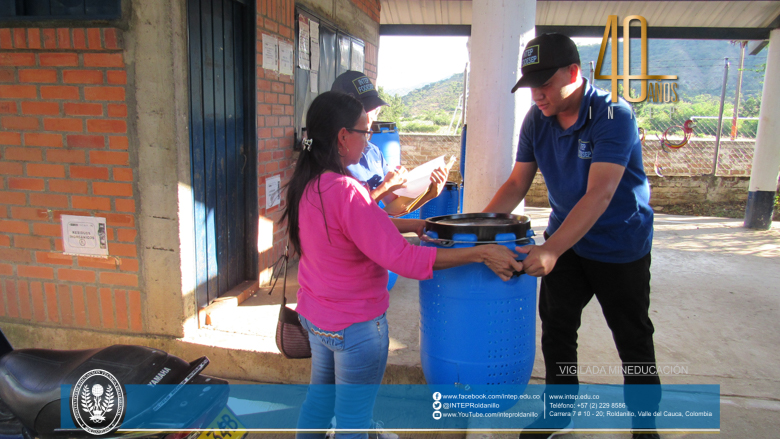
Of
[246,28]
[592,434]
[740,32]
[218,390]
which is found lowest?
[592,434]

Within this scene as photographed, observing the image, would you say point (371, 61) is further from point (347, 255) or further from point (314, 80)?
point (347, 255)

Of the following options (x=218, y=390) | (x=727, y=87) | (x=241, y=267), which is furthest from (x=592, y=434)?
(x=727, y=87)

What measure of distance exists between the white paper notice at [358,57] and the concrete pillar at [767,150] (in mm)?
5719

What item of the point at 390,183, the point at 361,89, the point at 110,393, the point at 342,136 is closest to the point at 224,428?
the point at 110,393

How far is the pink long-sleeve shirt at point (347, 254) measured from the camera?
1729 mm

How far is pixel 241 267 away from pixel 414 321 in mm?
1422

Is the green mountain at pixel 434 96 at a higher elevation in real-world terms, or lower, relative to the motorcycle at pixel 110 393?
higher

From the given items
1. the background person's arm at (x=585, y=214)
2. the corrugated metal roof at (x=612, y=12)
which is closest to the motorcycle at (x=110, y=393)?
the background person's arm at (x=585, y=214)

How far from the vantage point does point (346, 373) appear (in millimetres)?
1875

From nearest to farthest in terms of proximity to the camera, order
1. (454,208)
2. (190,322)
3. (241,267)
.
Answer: (190,322) < (241,267) < (454,208)

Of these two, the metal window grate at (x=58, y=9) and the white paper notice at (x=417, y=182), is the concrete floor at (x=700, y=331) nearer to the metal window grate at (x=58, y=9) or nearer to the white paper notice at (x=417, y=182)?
the white paper notice at (x=417, y=182)

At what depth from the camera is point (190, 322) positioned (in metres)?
3.09

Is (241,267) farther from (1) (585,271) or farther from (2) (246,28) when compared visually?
(1) (585,271)

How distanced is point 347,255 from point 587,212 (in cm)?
94
